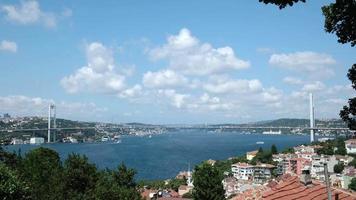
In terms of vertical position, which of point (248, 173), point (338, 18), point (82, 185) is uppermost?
point (338, 18)

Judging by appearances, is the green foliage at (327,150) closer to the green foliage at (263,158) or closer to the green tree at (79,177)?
the green foliage at (263,158)

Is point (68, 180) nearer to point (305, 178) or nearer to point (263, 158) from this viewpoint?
point (305, 178)

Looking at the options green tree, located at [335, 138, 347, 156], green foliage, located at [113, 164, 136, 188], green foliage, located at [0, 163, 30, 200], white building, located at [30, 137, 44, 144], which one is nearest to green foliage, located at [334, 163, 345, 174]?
green tree, located at [335, 138, 347, 156]

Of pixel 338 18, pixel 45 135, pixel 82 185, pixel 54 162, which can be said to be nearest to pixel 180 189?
pixel 54 162

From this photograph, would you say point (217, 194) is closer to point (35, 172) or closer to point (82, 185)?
point (82, 185)

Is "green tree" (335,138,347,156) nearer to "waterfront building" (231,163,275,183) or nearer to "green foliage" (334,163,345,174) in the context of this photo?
"waterfront building" (231,163,275,183)
